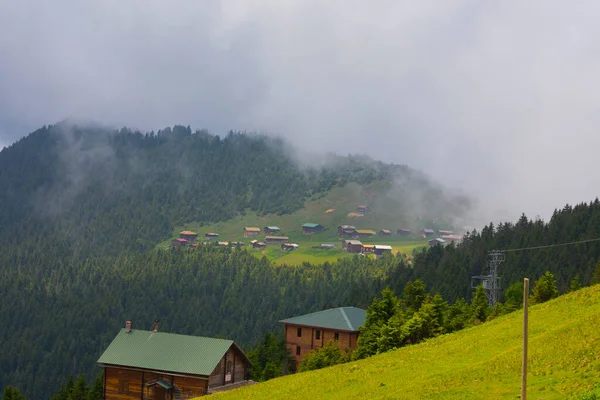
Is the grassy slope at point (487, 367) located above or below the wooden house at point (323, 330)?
above

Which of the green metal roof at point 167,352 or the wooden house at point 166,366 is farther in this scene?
the green metal roof at point 167,352

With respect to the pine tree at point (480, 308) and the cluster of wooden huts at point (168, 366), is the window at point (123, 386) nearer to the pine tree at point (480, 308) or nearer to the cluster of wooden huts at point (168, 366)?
the cluster of wooden huts at point (168, 366)

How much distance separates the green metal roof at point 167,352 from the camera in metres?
66.2

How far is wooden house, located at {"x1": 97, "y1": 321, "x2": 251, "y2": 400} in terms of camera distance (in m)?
65.9

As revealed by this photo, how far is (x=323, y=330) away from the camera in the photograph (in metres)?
85.2

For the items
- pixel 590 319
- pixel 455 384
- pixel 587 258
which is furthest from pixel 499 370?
pixel 587 258

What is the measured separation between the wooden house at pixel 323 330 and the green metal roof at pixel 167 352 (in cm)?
1897

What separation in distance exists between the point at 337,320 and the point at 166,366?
25.7 meters

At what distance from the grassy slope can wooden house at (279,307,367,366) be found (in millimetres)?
35376

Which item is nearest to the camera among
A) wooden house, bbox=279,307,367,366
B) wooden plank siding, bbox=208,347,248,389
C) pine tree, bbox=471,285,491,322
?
wooden plank siding, bbox=208,347,248,389

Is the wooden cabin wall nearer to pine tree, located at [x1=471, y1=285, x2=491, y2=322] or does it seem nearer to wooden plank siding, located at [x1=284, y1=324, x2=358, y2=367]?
wooden plank siding, located at [x1=284, y1=324, x2=358, y2=367]

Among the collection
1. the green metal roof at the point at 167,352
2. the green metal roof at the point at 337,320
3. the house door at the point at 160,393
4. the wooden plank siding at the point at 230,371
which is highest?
the green metal roof at the point at 337,320

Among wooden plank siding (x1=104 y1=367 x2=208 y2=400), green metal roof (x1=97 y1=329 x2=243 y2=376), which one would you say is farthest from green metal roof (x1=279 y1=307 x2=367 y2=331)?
wooden plank siding (x1=104 y1=367 x2=208 y2=400)

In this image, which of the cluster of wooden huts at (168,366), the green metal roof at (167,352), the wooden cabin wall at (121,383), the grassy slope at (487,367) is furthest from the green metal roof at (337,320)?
the grassy slope at (487,367)
